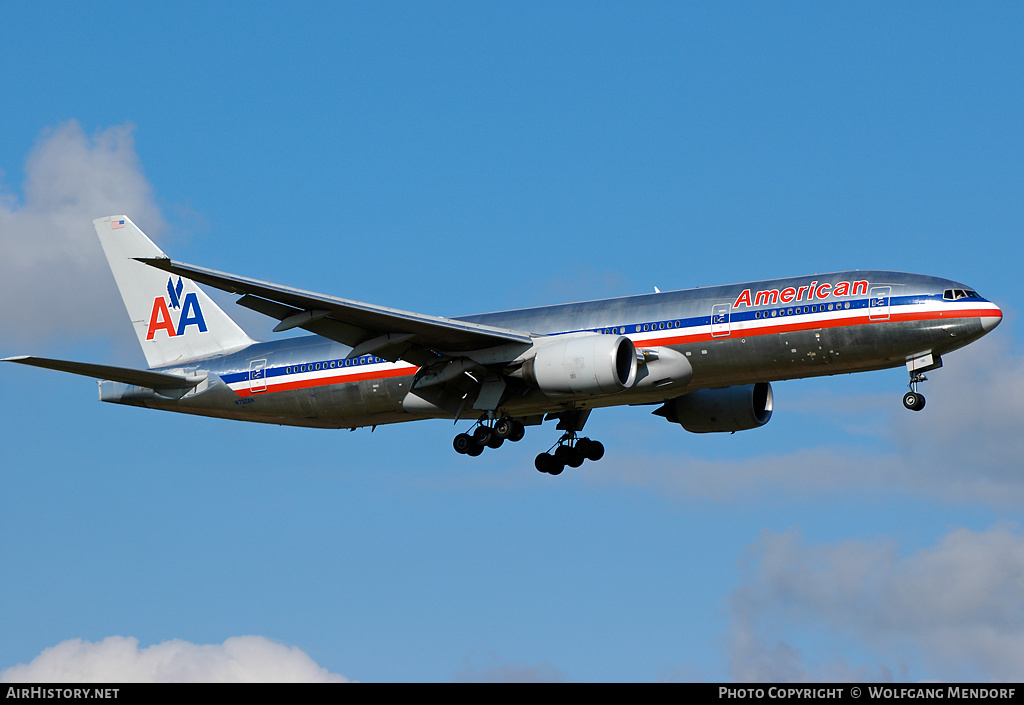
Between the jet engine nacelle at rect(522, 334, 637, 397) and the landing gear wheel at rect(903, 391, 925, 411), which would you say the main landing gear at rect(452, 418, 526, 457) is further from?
the landing gear wheel at rect(903, 391, 925, 411)

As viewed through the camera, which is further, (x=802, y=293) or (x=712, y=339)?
(x=712, y=339)

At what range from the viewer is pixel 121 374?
42219mm

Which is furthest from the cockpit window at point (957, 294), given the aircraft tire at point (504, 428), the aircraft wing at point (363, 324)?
the aircraft tire at point (504, 428)

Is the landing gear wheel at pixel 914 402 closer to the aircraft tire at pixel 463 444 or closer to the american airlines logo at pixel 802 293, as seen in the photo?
the american airlines logo at pixel 802 293

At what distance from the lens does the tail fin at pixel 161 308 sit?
4650 cm

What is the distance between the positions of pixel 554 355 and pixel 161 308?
59.6 feet

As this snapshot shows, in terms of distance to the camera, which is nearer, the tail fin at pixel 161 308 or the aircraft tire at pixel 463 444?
the aircraft tire at pixel 463 444

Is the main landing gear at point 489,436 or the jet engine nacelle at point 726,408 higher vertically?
the jet engine nacelle at point 726,408

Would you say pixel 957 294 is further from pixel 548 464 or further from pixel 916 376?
pixel 548 464

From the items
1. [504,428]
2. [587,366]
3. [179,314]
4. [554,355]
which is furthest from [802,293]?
[179,314]

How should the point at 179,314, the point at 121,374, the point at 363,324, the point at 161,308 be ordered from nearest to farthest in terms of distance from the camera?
1. the point at 363,324
2. the point at 121,374
3. the point at 179,314
4. the point at 161,308

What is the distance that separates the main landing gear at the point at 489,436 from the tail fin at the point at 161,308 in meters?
10.2
